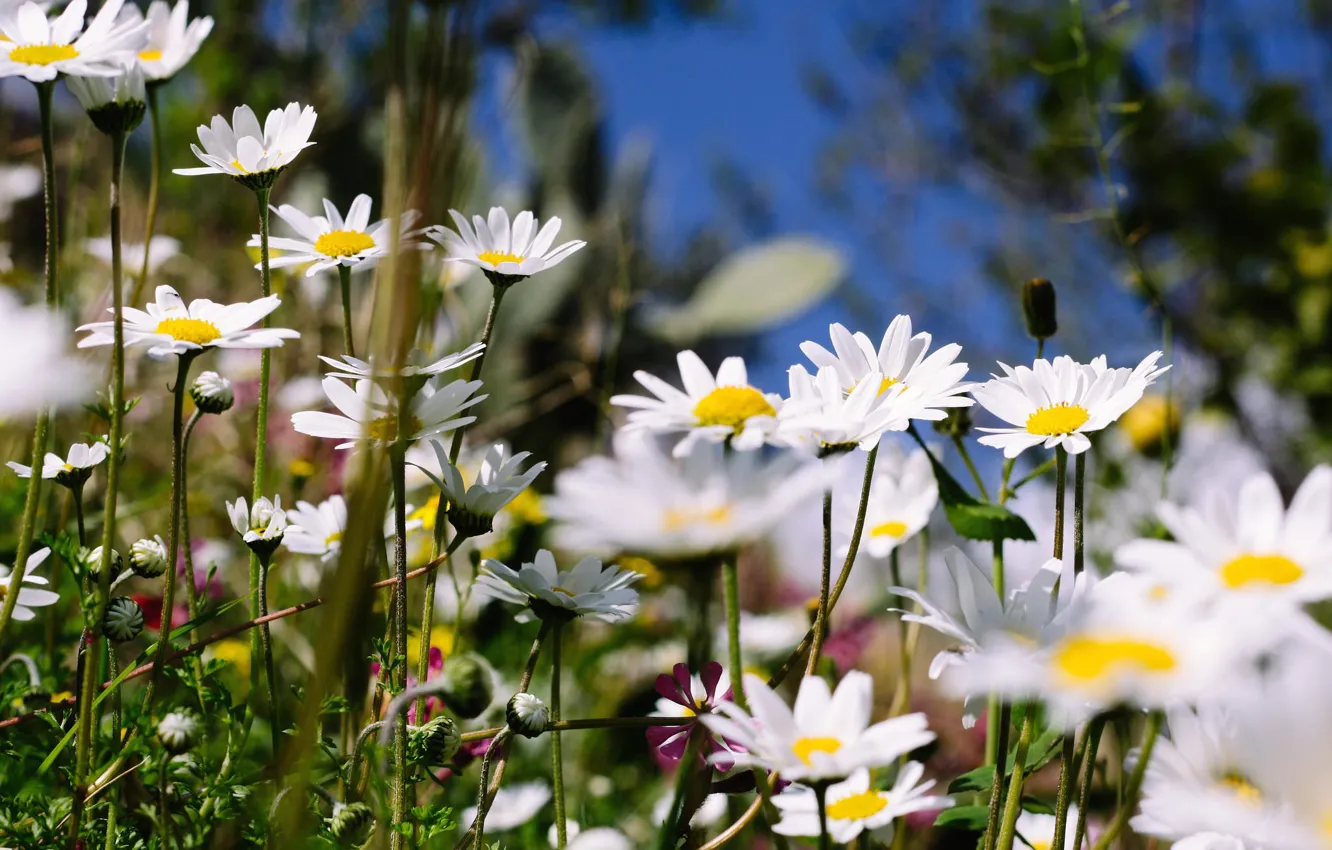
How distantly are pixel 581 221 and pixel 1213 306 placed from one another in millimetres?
1600

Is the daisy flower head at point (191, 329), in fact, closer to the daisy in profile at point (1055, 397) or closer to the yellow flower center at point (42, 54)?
the yellow flower center at point (42, 54)

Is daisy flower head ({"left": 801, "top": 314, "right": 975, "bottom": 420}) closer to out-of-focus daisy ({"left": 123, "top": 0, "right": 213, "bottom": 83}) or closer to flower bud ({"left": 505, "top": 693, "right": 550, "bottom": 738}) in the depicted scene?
flower bud ({"left": 505, "top": 693, "right": 550, "bottom": 738})

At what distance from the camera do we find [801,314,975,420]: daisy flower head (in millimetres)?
415

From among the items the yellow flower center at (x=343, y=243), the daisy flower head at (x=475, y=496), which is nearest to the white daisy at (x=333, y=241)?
the yellow flower center at (x=343, y=243)

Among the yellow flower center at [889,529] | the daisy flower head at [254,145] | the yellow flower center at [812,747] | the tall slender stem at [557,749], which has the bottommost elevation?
the tall slender stem at [557,749]

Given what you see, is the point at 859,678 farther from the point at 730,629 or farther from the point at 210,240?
the point at 210,240

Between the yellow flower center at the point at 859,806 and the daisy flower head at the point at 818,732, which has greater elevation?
the daisy flower head at the point at 818,732

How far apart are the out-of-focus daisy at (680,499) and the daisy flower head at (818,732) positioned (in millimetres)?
42

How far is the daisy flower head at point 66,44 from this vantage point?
1.24 feet

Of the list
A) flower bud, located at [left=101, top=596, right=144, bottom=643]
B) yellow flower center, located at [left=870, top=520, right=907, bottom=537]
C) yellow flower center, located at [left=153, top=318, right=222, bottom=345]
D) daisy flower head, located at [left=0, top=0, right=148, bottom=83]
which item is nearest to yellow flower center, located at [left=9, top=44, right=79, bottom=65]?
daisy flower head, located at [left=0, top=0, right=148, bottom=83]

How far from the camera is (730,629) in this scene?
0.33 meters

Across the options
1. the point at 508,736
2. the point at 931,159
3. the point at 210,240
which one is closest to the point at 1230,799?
the point at 508,736

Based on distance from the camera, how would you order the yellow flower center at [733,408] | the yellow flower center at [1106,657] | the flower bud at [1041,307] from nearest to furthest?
the yellow flower center at [1106,657] < the yellow flower center at [733,408] < the flower bud at [1041,307]

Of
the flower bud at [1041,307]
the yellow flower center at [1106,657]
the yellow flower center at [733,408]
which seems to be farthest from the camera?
the flower bud at [1041,307]
